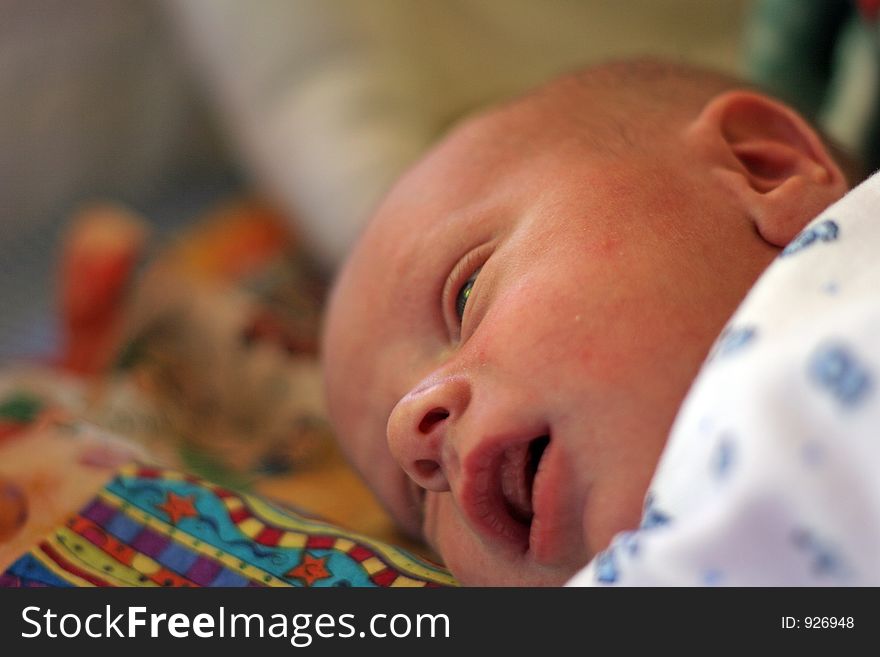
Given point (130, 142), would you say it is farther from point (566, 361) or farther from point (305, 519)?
point (566, 361)

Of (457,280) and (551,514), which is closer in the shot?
(551,514)

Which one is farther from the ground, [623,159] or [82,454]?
[623,159]

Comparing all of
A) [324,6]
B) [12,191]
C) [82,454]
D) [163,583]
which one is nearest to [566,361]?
[163,583]

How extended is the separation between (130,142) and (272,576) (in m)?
1.08

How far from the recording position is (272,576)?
0.68m

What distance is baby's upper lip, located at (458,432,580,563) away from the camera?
60cm

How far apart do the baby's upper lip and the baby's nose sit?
0.03 m

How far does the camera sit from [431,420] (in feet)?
2.14

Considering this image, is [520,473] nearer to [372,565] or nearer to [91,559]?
[372,565]

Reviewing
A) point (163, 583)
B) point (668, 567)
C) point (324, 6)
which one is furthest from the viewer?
point (324, 6)

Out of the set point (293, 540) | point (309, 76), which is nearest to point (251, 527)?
point (293, 540)
